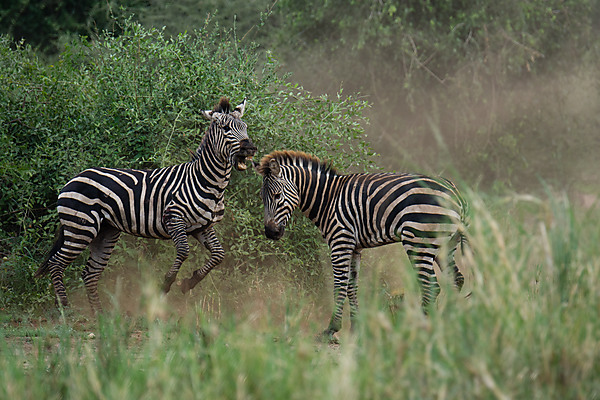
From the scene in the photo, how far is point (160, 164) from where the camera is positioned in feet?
25.3

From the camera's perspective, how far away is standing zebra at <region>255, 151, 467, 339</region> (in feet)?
20.3

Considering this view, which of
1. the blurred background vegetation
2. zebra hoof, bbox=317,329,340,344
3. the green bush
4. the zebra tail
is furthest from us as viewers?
the blurred background vegetation

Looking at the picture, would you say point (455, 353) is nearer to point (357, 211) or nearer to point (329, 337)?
point (329, 337)

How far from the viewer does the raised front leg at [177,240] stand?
665 centimetres

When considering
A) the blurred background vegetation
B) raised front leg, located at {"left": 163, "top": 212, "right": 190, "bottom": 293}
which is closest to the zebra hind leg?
raised front leg, located at {"left": 163, "top": 212, "right": 190, "bottom": 293}

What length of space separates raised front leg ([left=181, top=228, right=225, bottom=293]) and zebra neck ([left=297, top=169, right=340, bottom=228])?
34.8 inches

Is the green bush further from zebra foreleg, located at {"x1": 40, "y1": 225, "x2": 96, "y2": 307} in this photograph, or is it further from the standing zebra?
the standing zebra

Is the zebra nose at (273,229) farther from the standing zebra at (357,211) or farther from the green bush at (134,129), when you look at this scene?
the green bush at (134,129)

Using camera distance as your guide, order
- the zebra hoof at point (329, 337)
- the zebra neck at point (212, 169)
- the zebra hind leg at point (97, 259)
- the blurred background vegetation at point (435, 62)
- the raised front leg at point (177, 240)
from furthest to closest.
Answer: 1. the blurred background vegetation at point (435, 62)
2. the zebra hind leg at point (97, 259)
3. the zebra neck at point (212, 169)
4. the raised front leg at point (177, 240)
5. the zebra hoof at point (329, 337)

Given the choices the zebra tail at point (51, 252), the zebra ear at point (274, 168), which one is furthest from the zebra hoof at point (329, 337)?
the zebra tail at point (51, 252)

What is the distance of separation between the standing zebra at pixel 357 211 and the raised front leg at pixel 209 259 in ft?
1.61

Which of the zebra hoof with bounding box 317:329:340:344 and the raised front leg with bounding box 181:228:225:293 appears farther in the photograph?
the raised front leg with bounding box 181:228:225:293

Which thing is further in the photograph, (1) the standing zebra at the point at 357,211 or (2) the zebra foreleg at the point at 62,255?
(2) the zebra foreleg at the point at 62,255

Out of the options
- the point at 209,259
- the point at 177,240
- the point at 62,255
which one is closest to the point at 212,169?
the point at 177,240
